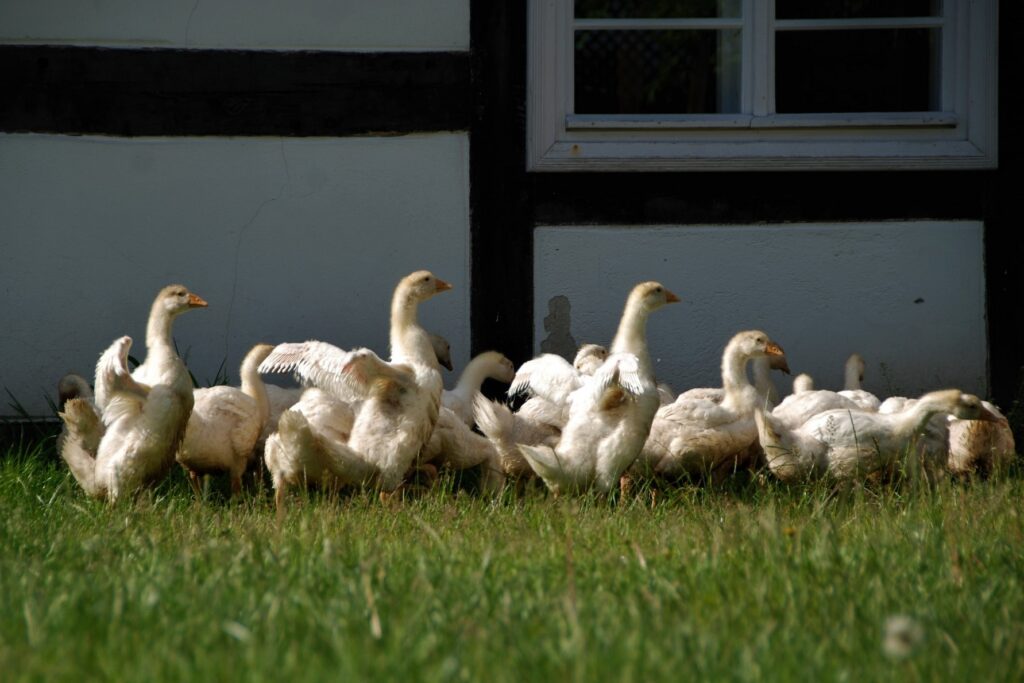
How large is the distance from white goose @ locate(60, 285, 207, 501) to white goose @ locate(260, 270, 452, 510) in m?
0.43

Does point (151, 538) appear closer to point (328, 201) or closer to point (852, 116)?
point (328, 201)

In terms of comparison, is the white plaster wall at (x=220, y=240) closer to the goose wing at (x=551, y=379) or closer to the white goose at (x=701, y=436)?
the goose wing at (x=551, y=379)

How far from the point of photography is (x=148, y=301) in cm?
702

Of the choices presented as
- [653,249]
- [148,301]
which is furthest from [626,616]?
[148,301]

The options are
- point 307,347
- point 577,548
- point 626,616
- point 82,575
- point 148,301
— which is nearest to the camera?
point 626,616

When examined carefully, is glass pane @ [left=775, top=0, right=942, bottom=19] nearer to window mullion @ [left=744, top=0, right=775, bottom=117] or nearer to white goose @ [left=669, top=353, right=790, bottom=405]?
window mullion @ [left=744, top=0, right=775, bottom=117]

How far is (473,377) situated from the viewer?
6.41m

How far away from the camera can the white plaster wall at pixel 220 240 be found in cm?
695

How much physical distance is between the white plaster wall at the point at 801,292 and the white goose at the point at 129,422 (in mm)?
2361

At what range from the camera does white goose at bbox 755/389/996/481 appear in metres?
5.77

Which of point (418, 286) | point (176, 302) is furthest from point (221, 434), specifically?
point (418, 286)

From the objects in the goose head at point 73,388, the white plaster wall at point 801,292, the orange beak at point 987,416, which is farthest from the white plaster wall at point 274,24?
the orange beak at point 987,416

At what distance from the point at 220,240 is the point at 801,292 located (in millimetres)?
3254

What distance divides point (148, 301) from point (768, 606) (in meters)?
4.65
